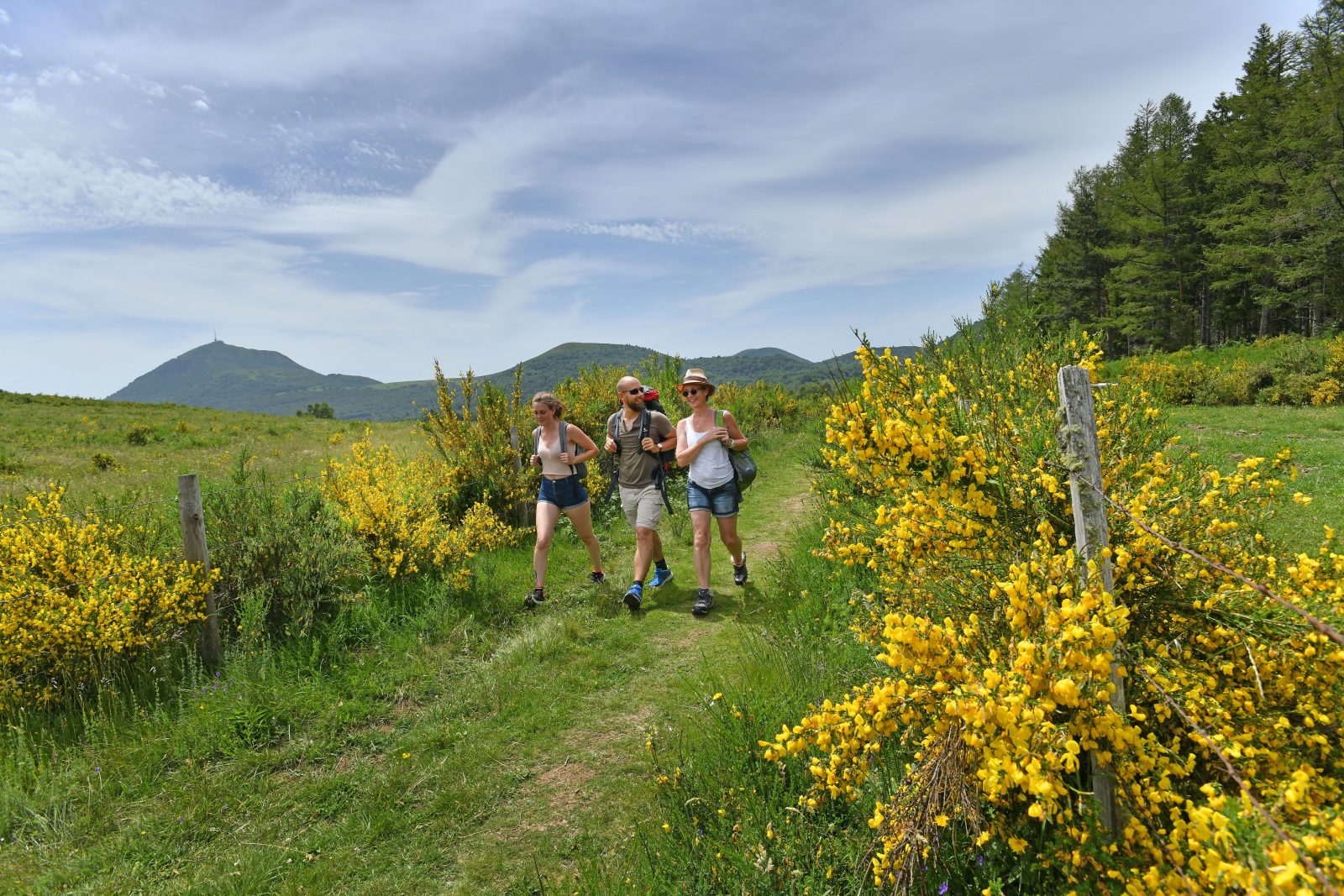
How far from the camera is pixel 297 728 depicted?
12.0ft

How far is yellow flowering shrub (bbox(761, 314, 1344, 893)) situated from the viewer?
1.42 metres

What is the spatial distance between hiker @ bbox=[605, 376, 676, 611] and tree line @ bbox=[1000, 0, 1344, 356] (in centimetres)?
2111

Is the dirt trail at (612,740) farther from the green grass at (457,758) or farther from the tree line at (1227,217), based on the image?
the tree line at (1227,217)

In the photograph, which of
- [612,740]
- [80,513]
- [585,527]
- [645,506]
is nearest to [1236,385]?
[645,506]

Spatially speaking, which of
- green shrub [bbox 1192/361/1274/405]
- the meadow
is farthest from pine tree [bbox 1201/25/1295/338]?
the meadow

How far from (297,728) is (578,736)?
5.73ft

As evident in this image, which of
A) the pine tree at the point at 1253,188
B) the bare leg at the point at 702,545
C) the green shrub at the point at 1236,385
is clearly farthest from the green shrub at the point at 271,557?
the pine tree at the point at 1253,188

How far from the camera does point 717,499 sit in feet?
17.2

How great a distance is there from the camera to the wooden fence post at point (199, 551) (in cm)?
421

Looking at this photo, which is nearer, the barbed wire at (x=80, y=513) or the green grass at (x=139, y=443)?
the barbed wire at (x=80, y=513)

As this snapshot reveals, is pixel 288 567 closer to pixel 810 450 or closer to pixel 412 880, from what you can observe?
pixel 412 880

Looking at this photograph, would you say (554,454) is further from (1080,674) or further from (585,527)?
(1080,674)

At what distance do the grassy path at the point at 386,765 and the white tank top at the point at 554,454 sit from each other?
1.36 meters

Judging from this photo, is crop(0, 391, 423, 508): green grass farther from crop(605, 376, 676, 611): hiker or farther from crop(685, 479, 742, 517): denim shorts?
crop(685, 479, 742, 517): denim shorts
